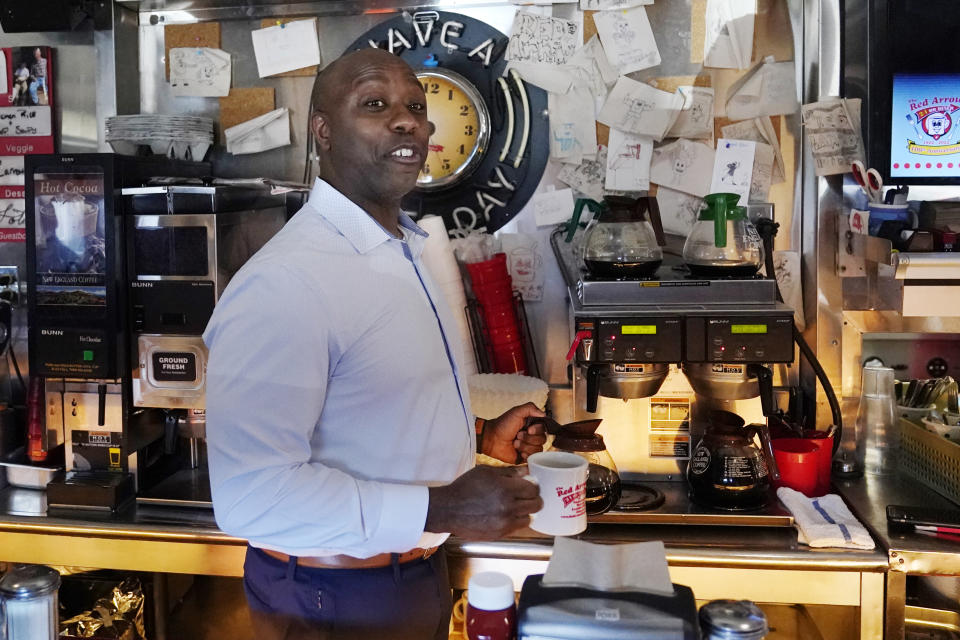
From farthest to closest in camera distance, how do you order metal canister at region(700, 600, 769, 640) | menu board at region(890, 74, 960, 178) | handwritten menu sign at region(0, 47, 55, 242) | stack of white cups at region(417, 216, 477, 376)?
handwritten menu sign at region(0, 47, 55, 242) < stack of white cups at region(417, 216, 477, 376) < menu board at region(890, 74, 960, 178) < metal canister at region(700, 600, 769, 640)

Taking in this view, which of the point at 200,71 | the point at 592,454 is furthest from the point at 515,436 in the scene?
the point at 200,71

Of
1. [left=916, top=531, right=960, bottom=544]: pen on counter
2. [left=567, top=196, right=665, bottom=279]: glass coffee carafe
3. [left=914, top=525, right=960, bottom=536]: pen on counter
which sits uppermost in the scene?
[left=567, top=196, right=665, bottom=279]: glass coffee carafe

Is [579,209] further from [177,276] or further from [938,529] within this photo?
[938,529]

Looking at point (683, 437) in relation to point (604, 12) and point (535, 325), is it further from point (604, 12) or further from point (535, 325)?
point (604, 12)

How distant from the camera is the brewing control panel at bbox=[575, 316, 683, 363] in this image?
2.45 m

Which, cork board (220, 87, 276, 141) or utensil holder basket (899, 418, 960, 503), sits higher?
cork board (220, 87, 276, 141)

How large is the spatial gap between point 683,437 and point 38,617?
2.00m

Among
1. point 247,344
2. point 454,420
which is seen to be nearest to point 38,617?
point 247,344

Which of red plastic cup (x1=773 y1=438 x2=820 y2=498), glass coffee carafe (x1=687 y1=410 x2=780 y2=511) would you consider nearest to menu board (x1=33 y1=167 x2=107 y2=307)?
glass coffee carafe (x1=687 y1=410 x2=780 y2=511)

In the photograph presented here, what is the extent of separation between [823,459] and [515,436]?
110cm

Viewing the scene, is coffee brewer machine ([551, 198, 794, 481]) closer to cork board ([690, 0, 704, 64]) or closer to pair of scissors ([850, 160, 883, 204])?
pair of scissors ([850, 160, 883, 204])

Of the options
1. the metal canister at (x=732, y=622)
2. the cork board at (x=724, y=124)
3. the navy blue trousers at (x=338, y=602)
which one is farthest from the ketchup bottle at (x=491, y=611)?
the cork board at (x=724, y=124)

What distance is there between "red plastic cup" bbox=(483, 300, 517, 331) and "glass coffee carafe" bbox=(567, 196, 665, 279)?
45 cm

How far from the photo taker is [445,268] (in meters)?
2.95
